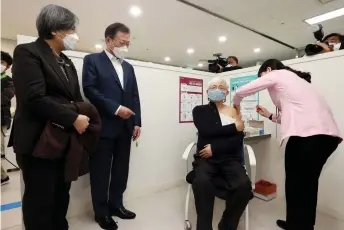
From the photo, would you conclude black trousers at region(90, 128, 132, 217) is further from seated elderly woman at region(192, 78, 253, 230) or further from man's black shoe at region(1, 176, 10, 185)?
man's black shoe at region(1, 176, 10, 185)

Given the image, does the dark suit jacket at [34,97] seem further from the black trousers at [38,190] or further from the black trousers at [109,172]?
the black trousers at [109,172]

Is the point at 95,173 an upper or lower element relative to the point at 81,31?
lower

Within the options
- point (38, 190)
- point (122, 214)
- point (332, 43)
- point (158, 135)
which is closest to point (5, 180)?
point (122, 214)

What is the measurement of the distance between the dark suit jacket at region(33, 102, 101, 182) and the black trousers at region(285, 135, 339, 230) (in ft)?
4.06

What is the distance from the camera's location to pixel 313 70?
1.97m

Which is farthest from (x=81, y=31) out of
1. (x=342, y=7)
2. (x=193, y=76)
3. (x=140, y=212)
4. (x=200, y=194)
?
(x=342, y=7)

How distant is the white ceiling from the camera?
13.8 ft

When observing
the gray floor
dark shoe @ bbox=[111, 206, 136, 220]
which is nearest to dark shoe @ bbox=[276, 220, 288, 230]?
the gray floor

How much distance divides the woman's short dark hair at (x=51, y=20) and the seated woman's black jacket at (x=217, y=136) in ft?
3.71

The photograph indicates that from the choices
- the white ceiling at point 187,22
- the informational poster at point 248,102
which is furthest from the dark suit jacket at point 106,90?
the white ceiling at point 187,22

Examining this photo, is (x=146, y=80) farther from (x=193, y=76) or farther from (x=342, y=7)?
(x=342, y=7)

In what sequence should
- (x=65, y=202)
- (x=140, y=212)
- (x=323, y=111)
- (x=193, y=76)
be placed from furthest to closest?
(x=193, y=76), (x=140, y=212), (x=323, y=111), (x=65, y=202)

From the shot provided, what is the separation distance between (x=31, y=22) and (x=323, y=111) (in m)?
5.88

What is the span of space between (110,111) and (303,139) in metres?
1.28
